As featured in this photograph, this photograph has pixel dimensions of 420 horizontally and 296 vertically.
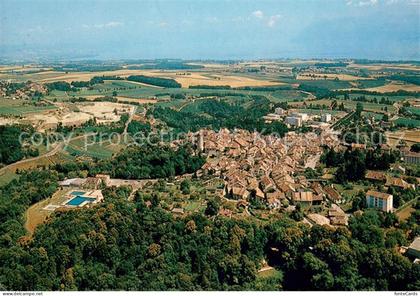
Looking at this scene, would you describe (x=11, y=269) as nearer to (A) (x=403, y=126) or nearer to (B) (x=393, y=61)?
(A) (x=403, y=126)

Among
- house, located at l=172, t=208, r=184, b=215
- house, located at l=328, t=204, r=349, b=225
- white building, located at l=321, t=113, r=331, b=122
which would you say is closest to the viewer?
house, located at l=328, t=204, r=349, b=225

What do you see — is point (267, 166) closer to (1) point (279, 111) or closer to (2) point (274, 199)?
(2) point (274, 199)

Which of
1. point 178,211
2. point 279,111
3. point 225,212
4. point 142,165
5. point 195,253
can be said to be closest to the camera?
point 195,253

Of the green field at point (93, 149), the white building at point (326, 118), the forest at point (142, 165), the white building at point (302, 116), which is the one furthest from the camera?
the white building at point (302, 116)

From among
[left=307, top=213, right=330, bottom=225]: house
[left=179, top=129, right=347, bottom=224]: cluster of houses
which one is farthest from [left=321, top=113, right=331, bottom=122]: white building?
[left=307, top=213, right=330, bottom=225]: house

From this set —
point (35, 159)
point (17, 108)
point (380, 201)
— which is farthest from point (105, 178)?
point (17, 108)

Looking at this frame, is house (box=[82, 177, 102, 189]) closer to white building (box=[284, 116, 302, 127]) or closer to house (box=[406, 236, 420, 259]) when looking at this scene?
house (box=[406, 236, 420, 259])

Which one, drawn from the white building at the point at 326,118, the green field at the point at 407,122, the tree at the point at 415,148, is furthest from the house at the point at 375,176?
the white building at the point at 326,118

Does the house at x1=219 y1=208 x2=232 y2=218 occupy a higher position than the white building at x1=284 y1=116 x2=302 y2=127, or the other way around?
the white building at x1=284 y1=116 x2=302 y2=127

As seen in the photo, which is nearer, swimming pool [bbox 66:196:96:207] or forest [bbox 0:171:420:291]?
forest [bbox 0:171:420:291]

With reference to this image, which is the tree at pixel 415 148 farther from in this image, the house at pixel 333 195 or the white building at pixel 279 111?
the white building at pixel 279 111
